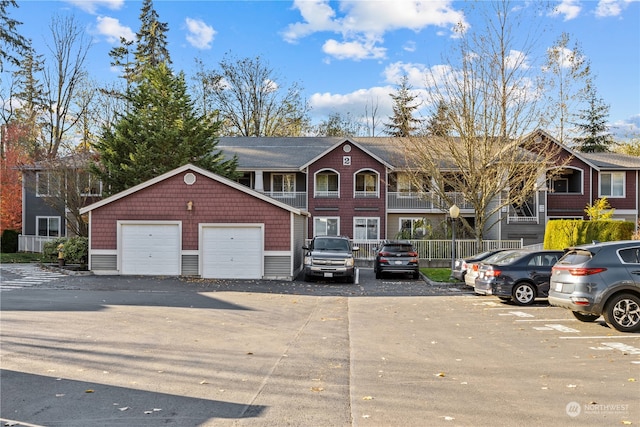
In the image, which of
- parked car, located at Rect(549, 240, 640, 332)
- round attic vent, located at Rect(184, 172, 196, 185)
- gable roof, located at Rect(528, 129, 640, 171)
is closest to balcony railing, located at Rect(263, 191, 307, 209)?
round attic vent, located at Rect(184, 172, 196, 185)

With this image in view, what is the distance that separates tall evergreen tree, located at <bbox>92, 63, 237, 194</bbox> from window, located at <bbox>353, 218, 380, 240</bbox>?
345 inches

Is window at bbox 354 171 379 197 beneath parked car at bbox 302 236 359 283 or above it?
above

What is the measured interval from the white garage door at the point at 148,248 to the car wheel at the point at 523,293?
13075 millimetres

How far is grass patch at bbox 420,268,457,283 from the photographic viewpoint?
21441 mm

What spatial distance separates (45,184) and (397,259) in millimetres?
21310

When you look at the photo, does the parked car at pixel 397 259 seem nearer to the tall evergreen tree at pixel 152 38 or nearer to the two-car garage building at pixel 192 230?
the two-car garage building at pixel 192 230

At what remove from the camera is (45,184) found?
29828mm

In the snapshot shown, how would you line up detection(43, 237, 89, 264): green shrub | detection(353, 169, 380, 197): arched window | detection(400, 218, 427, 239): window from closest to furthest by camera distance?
1. detection(43, 237, 89, 264): green shrub
2. detection(400, 218, 427, 239): window
3. detection(353, 169, 380, 197): arched window

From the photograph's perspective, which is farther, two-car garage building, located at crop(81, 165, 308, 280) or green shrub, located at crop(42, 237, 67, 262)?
green shrub, located at crop(42, 237, 67, 262)

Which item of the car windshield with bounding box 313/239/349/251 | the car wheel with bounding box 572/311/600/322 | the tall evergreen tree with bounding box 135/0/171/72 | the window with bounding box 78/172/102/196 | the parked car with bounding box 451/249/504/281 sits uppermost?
the tall evergreen tree with bounding box 135/0/171/72

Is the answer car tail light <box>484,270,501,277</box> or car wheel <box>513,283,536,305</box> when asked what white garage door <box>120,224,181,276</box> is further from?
car wheel <box>513,283,536,305</box>

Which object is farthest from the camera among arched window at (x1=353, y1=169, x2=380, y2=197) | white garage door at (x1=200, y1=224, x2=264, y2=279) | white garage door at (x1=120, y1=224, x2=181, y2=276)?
arched window at (x1=353, y1=169, x2=380, y2=197)

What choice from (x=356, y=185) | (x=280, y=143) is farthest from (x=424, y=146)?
(x=280, y=143)

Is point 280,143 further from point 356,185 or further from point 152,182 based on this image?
point 152,182
